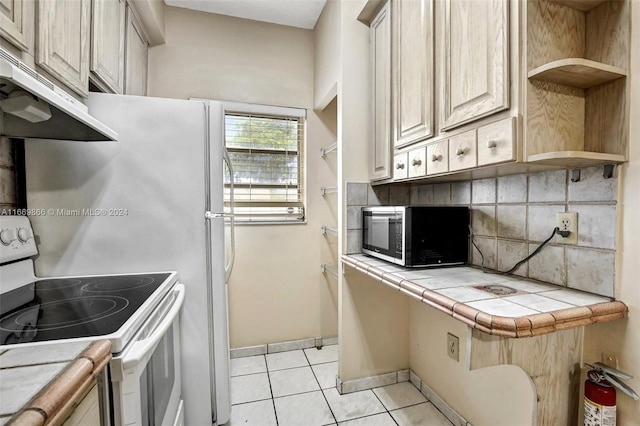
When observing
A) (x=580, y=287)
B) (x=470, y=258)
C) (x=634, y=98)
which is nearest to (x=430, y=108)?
(x=634, y=98)

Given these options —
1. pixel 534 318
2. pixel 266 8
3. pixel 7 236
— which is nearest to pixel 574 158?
pixel 534 318

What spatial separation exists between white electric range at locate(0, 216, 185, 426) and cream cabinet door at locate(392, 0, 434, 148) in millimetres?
1308

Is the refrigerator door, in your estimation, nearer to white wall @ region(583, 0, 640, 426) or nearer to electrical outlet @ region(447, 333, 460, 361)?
electrical outlet @ region(447, 333, 460, 361)

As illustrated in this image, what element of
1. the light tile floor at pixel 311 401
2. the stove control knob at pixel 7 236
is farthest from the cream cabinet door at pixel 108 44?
the light tile floor at pixel 311 401

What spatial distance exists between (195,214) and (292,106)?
1405mm

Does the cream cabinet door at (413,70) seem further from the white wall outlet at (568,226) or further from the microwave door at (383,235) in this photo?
the white wall outlet at (568,226)

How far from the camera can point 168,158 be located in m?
1.42

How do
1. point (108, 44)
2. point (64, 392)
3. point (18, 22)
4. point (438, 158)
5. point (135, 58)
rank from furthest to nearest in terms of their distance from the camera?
point (135, 58) → point (108, 44) → point (438, 158) → point (18, 22) → point (64, 392)

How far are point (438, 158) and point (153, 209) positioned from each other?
132 centimetres

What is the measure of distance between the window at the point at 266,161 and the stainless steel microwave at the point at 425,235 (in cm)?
111

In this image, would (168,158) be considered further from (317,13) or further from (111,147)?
(317,13)

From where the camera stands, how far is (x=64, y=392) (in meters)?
0.50

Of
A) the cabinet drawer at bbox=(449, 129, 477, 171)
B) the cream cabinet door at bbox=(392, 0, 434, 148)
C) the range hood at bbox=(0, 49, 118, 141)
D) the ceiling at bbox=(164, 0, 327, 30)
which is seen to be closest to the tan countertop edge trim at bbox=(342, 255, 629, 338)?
the cabinet drawer at bbox=(449, 129, 477, 171)

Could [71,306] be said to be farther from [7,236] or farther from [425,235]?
[425,235]
